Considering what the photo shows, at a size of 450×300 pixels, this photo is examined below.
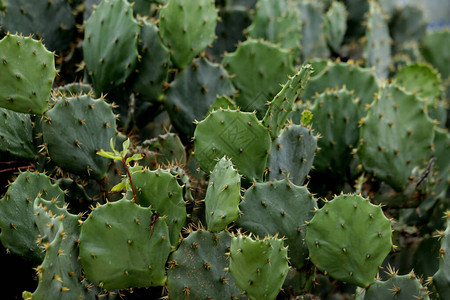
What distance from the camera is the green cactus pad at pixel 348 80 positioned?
223cm

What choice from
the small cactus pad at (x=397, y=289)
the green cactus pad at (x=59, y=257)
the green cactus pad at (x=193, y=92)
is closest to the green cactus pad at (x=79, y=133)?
the green cactus pad at (x=59, y=257)

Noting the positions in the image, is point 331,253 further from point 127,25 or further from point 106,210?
point 127,25

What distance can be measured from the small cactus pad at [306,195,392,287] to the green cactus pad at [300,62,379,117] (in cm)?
75

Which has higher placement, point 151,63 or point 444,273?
point 151,63

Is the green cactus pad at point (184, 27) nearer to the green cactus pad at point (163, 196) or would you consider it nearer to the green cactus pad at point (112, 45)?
the green cactus pad at point (112, 45)

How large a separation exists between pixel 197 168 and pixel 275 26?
993 mm

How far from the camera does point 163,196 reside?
152 cm

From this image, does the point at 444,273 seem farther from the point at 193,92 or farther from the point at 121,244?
the point at 193,92

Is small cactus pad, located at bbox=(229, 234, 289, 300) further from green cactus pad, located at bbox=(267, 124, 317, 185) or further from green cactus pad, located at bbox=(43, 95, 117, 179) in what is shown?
green cactus pad, located at bbox=(43, 95, 117, 179)

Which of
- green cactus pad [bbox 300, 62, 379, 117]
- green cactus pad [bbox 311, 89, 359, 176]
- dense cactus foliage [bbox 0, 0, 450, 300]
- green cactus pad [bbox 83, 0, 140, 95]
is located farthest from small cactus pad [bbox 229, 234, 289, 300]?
green cactus pad [bbox 300, 62, 379, 117]

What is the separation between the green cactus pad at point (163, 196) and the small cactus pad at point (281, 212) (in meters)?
0.20

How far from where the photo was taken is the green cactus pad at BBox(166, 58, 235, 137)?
201 centimetres

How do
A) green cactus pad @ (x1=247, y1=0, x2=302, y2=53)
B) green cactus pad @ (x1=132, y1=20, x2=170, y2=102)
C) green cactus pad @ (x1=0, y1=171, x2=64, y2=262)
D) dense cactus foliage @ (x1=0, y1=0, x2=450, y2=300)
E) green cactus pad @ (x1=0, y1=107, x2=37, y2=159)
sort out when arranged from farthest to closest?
green cactus pad @ (x1=247, y1=0, x2=302, y2=53), green cactus pad @ (x1=132, y1=20, x2=170, y2=102), green cactus pad @ (x1=0, y1=107, x2=37, y2=159), green cactus pad @ (x1=0, y1=171, x2=64, y2=262), dense cactus foliage @ (x1=0, y1=0, x2=450, y2=300)

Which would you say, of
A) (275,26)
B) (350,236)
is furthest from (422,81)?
(350,236)
